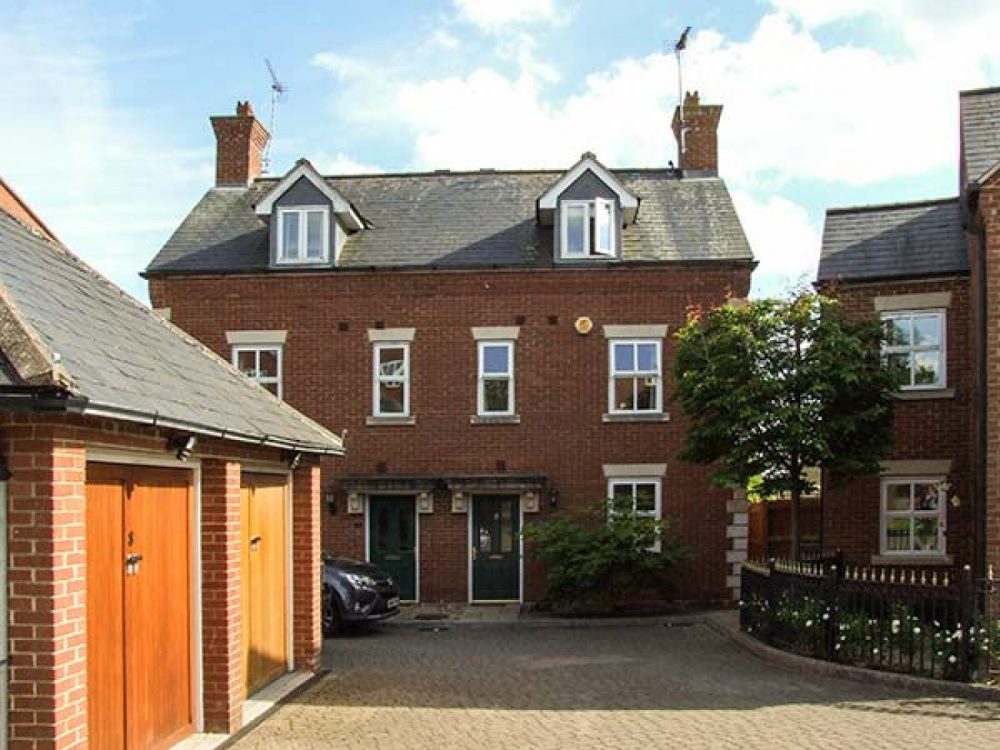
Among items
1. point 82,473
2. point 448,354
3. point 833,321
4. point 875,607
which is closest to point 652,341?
point 448,354

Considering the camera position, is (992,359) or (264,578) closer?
(264,578)

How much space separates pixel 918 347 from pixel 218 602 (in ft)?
44.3

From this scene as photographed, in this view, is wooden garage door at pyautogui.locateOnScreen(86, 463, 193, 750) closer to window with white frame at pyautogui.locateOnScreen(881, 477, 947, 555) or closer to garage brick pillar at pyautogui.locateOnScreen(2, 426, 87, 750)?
garage brick pillar at pyautogui.locateOnScreen(2, 426, 87, 750)

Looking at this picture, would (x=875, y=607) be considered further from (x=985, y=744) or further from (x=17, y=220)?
(x=17, y=220)

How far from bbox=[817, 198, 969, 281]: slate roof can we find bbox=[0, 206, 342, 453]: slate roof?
1122 centimetres

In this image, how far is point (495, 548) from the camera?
2048 cm

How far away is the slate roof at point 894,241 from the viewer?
1791 cm

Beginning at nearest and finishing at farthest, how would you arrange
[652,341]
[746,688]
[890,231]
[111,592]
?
[111,592]
[746,688]
[890,231]
[652,341]

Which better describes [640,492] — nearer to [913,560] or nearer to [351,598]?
[913,560]

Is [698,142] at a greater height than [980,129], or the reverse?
[698,142]

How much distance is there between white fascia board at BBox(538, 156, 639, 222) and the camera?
809 inches

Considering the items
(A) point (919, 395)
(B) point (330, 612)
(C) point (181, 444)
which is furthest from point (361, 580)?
(A) point (919, 395)

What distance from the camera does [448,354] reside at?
20.6 metres

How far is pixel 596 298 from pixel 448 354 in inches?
122
